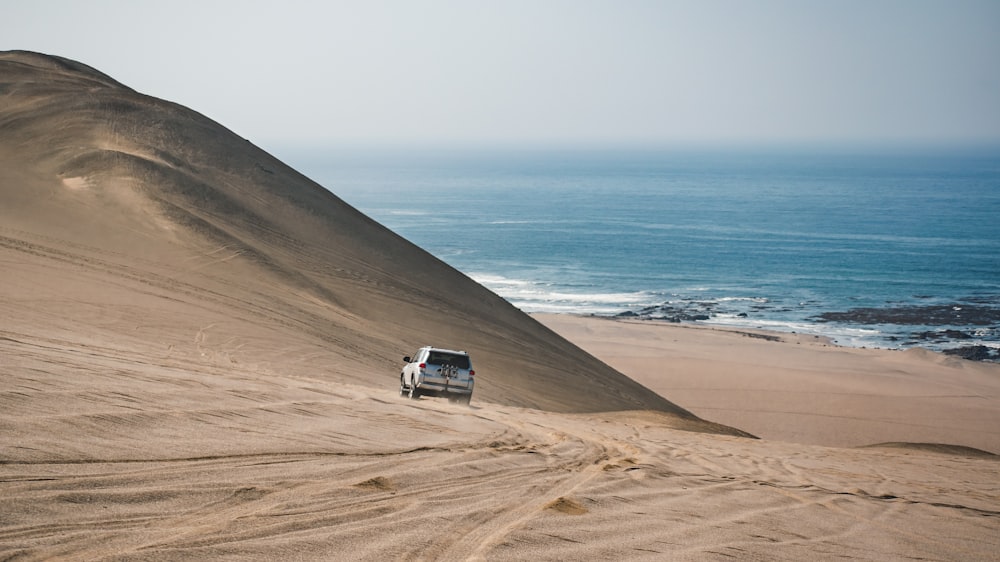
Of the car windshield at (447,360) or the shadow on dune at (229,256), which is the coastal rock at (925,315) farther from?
the car windshield at (447,360)

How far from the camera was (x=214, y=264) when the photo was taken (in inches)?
1017

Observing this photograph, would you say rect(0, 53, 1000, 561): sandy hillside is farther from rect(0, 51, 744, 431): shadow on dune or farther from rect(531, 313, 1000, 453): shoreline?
rect(531, 313, 1000, 453): shoreline

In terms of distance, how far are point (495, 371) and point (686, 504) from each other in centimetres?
1407

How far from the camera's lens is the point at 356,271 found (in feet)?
99.2

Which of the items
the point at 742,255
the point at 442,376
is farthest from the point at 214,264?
the point at 742,255

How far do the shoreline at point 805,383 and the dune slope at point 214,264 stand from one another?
6991mm

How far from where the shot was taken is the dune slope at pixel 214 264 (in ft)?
66.5

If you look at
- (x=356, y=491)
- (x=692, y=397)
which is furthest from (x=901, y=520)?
(x=692, y=397)

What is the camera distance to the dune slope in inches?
798

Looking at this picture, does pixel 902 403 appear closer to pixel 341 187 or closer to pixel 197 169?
pixel 197 169

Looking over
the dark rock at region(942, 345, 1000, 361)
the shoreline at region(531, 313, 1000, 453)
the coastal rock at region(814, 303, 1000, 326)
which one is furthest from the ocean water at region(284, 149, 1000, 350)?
the shoreline at region(531, 313, 1000, 453)

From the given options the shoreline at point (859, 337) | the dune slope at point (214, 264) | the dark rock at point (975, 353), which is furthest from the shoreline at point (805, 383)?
the dune slope at point (214, 264)

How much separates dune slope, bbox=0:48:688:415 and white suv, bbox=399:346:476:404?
139cm

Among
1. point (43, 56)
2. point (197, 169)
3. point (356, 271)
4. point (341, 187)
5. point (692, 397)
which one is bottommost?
point (692, 397)
